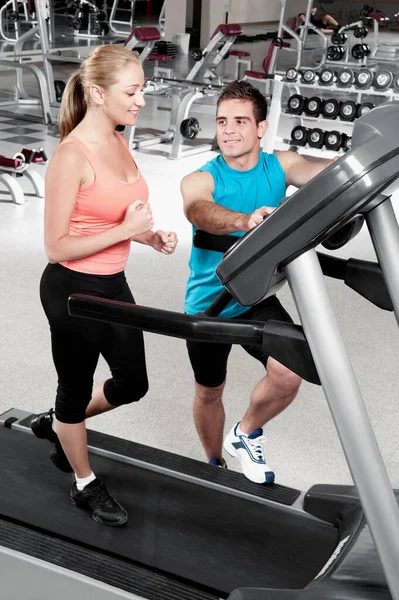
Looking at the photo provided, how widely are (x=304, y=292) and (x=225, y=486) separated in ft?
3.92

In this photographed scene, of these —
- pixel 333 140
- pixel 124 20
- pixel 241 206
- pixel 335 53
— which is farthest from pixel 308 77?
pixel 124 20

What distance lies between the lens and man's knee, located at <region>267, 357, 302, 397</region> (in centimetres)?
200

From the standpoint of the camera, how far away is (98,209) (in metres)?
1.80

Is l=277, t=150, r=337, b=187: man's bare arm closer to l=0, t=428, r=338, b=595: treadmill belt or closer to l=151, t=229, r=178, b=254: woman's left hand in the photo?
l=151, t=229, r=178, b=254: woman's left hand

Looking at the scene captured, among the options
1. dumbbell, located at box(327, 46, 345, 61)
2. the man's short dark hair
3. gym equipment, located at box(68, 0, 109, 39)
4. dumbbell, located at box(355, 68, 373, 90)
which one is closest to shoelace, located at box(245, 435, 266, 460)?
the man's short dark hair

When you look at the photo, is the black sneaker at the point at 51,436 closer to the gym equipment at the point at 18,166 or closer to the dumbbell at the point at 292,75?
the gym equipment at the point at 18,166

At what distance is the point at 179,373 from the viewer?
3.09m

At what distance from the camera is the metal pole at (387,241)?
45.5 inches

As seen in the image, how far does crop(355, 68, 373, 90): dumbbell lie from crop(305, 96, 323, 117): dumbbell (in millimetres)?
333

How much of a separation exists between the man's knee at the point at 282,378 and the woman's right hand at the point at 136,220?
528mm

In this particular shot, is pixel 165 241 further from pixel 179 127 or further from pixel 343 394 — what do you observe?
pixel 179 127

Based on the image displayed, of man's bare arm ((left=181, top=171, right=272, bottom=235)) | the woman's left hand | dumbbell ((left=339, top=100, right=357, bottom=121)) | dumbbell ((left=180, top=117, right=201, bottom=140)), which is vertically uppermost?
man's bare arm ((left=181, top=171, right=272, bottom=235))

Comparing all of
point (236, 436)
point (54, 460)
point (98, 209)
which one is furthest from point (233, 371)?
point (98, 209)

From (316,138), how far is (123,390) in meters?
4.38
